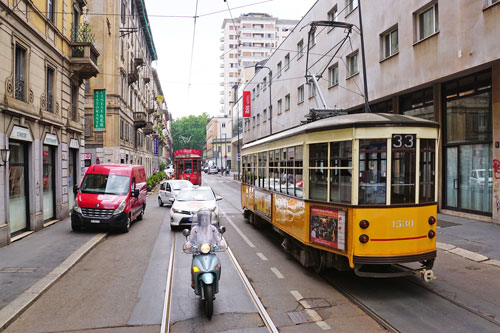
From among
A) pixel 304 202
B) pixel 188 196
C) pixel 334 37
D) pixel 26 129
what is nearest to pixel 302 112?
pixel 334 37

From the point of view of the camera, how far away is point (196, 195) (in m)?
13.9

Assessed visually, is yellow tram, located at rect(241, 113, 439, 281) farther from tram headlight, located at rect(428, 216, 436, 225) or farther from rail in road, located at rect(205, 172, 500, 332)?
rail in road, located at rect(205, 172, 500, 332)

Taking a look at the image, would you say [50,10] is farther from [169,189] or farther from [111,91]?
[111,91]

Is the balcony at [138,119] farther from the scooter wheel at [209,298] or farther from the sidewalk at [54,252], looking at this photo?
the scooter wheel at [209,298]

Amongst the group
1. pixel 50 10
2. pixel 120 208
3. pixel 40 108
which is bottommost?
pixel 120 208

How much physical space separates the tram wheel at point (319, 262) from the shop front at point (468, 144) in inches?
336

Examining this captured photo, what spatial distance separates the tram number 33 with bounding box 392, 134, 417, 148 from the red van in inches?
354

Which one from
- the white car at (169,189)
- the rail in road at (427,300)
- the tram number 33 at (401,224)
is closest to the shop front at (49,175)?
the white car at (169,189)

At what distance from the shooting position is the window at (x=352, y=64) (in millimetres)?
20261

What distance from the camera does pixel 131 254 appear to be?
9562mm

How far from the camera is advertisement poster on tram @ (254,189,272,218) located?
10.4 meters

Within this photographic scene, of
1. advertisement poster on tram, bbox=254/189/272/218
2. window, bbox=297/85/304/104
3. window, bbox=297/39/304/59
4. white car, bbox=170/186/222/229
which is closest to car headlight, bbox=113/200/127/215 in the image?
white car, bbox=170/186/222/229

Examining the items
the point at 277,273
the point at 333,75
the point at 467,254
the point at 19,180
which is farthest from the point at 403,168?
the point at 333,75

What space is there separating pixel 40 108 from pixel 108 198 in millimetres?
3801
